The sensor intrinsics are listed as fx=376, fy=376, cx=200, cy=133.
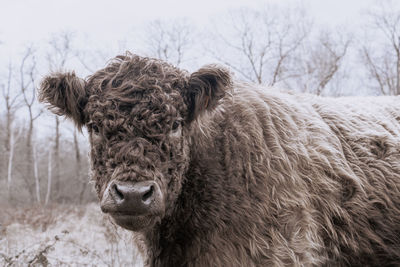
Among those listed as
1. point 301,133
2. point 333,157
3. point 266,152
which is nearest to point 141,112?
point 266,152

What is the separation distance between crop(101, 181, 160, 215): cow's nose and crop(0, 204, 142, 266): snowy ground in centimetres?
156

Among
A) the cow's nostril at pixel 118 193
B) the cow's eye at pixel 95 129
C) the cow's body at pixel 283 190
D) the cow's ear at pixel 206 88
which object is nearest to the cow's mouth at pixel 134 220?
the cow's nostril at pixel 118 193

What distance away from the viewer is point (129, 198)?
2670mm

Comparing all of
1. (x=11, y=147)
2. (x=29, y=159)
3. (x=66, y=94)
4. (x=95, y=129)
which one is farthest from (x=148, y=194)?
(x=29, y=159)

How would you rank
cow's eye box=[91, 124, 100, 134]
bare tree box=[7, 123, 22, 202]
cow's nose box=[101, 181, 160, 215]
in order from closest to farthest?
1. cow's nose box=[101, 181, 160, 215]
2. cow's eye box=[91, 124, 100, 134]
3. bare tree box=[7, 123, 22, 202]

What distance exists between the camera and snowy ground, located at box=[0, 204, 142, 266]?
5.35m

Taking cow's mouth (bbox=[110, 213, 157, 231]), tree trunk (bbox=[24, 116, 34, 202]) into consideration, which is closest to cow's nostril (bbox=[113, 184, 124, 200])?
cow's mouth (bbox=[110, 213, 157, 231])

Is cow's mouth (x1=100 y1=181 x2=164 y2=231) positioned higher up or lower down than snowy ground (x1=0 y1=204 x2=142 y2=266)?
higher up

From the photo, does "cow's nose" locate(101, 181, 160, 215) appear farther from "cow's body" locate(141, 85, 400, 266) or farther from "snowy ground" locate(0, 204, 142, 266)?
"snowy ground" locate(0, 204, 142, 266)

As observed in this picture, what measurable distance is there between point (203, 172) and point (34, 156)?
4080 centimetres

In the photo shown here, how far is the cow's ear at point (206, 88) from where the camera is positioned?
11.0ft

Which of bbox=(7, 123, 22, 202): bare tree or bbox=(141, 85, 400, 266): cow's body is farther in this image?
bbox=(7, 123, 22, 202): bare tree

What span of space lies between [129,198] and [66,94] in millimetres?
1230

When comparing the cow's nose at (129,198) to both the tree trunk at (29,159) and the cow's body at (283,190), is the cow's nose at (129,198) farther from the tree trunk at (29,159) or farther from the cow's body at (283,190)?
the tree trunk at (29,159)
